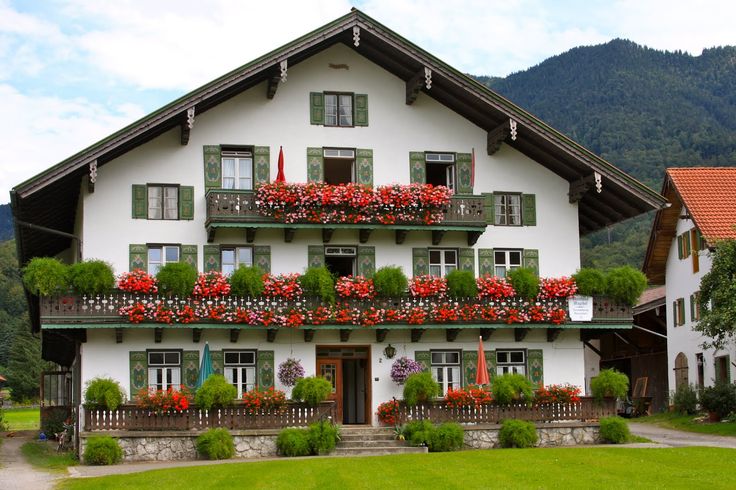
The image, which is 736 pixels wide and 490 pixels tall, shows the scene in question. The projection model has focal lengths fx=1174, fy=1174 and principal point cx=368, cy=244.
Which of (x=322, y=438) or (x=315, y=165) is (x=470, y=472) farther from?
(x=315, y=165)

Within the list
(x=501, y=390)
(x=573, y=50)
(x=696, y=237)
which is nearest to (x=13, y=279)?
(x=573, y=50)

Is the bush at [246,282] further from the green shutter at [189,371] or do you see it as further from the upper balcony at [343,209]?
the green shutter at [189,371]

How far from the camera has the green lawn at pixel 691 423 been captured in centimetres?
3902

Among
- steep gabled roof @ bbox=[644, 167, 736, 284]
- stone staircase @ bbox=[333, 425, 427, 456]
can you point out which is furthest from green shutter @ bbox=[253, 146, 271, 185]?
steep gabled roof @ bbox=[644, 167, 736, 284]

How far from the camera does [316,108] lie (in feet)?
116

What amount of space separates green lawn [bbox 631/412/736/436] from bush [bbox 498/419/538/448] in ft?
28.1

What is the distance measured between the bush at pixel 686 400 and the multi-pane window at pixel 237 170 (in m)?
20.9

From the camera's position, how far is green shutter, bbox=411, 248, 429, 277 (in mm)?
35656

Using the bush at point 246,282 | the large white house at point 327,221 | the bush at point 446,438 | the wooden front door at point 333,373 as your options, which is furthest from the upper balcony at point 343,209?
the bush at point 446,438

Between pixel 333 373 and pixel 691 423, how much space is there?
50.2 feet

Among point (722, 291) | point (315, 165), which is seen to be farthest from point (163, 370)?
point (722, 291)

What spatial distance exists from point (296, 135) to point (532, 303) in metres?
8.63

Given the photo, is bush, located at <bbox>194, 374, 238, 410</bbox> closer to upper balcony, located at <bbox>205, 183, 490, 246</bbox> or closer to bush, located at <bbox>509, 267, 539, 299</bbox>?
upper balcony, located at <bbox>205, 183, 490, 246</bbox>

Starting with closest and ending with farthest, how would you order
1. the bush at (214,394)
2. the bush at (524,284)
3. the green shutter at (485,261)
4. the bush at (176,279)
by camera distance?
the bush at (214,394), the bush at (176,279), the bush at (524,284), the green shutter at (485,261)
